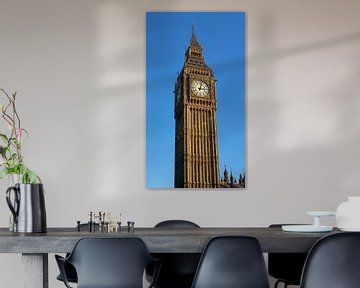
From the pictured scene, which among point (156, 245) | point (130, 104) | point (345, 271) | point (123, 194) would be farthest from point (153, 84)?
point (345, 271)

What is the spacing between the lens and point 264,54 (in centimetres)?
508

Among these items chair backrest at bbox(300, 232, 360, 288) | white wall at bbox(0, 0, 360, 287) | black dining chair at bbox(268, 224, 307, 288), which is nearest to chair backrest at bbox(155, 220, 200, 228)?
black dining chair at bbox(268, 224, 307, 288)

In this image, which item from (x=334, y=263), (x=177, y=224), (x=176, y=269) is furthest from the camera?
(x=177, y=224)

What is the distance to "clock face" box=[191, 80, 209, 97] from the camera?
5113 mm

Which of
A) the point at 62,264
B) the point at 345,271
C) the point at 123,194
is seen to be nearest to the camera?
the point at 345,271

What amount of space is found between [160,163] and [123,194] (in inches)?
15.8

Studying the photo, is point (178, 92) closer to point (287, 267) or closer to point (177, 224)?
point (177, 224)

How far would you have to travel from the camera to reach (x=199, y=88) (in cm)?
512

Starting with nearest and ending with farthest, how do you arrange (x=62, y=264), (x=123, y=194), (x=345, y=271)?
(x=345, y=271) → (x=62, y=264) → (x=123, y=194)

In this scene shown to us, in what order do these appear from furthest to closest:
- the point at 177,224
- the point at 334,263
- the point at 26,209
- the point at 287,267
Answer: the point at 177,224
the point at 287,267
the point at 26,209
the point at 334,263

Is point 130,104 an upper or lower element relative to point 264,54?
lower

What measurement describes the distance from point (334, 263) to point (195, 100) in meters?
2.62

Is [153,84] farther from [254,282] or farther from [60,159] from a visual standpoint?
[254,282]

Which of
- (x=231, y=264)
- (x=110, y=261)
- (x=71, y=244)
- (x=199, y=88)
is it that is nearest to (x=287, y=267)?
(x=231, y=264)
